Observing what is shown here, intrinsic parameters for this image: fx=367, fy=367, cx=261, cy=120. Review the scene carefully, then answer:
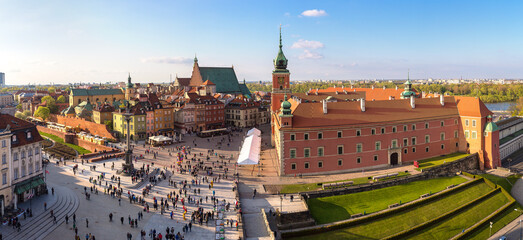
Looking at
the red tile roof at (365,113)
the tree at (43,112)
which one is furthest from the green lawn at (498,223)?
the tree at (43,112)

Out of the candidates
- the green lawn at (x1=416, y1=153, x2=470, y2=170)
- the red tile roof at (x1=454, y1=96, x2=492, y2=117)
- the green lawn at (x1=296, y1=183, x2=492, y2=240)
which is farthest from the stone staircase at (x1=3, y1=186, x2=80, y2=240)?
the red tile roof at (x1=454, y1=96, x2=492, y2=117)

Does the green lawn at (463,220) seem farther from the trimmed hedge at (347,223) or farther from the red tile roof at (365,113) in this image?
the red tile roof at (365,113)

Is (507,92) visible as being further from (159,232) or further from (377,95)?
(159,232)

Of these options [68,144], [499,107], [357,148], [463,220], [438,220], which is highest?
[499,107]

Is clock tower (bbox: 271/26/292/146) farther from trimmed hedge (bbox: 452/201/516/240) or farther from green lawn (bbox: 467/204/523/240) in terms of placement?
green lawn (bbox: 467/204/523/240)

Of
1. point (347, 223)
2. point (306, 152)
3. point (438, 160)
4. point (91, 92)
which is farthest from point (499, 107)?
point (91, 92)

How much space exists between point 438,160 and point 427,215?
18.1 meters

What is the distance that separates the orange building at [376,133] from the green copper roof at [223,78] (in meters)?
79.6

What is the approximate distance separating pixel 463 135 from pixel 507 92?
157 meters

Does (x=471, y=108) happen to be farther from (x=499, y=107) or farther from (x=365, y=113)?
(x=499, y=107)

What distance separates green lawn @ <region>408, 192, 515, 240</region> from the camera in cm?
3839

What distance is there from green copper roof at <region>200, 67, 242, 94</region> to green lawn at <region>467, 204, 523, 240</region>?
10077 cm

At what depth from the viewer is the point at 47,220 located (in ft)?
115

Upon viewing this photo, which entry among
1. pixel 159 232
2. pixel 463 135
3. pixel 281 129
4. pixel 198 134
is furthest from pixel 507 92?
pixel 159 232
